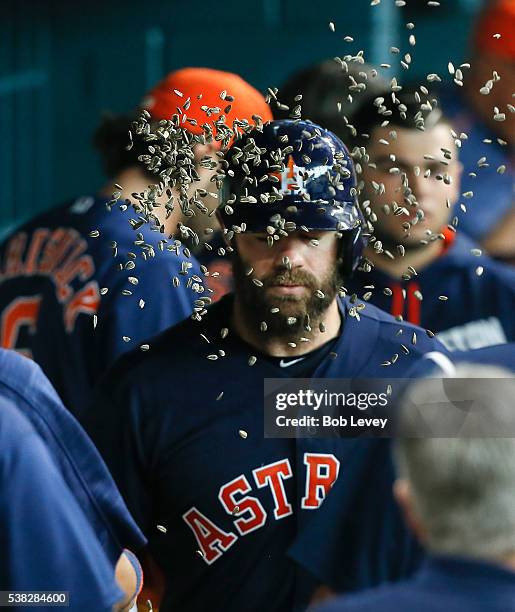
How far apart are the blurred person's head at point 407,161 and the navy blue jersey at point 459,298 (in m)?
0.11

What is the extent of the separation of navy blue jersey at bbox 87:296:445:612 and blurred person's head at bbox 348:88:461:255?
18 centimetres

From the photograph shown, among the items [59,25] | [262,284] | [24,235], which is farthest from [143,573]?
[59,25]

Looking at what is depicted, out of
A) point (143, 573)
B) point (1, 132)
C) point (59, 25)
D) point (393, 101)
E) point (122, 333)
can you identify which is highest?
point (393, 101)

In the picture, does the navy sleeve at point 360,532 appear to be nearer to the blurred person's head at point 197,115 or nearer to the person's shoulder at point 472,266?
the blurred person's head at point 197,115

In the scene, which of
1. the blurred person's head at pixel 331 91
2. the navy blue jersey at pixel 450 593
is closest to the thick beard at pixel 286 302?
the blurred person's head at pixel 331 91

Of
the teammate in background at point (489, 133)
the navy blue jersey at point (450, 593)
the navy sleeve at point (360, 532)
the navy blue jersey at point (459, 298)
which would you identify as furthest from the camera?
the teammate in background at point (489, 133)

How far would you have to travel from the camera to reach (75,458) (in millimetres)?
1406

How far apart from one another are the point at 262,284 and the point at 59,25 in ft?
6.99

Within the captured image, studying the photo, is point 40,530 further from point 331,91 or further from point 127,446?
point 331,91

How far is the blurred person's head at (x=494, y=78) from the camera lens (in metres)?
2.21

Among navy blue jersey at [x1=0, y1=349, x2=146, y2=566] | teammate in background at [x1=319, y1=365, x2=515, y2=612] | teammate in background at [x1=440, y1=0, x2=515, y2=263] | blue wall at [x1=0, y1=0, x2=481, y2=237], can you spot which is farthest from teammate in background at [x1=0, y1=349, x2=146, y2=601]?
blue wall at [x1=0, y1=0, x2=481, y2=237]

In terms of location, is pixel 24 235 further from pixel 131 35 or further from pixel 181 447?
pixel 131 35

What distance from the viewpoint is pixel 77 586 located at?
1.39 metres

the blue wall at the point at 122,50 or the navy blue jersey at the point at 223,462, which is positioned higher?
the navy blue jersey at the point at 223,462
